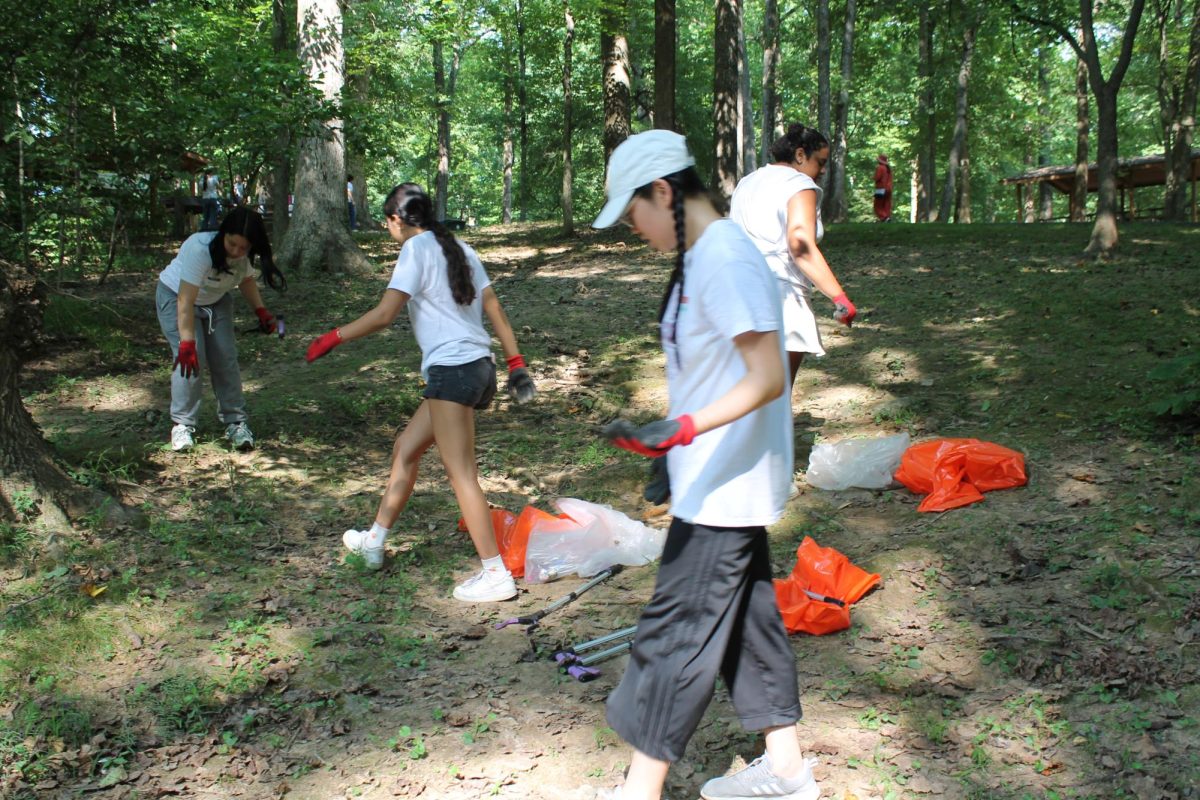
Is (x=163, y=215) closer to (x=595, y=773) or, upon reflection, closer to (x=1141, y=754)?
(x=595, y=773)

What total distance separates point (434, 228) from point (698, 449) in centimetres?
226

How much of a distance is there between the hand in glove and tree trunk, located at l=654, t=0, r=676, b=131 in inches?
451

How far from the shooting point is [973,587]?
161 inches

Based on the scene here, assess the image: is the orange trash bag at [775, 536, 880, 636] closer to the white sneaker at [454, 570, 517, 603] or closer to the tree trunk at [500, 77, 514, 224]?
the white sneaker at [454, 570, 517, 603]

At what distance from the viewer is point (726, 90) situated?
50.0 feet

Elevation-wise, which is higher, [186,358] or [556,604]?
[186,358]

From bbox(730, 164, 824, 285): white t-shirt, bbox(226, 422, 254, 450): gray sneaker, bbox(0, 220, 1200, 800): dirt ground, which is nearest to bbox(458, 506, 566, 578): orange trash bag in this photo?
bbox(0, 220, 1200, 800): dirt ground

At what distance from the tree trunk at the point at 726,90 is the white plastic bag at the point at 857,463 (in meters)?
10.2

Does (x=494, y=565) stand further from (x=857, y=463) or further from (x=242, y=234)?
(x=242, y=234)

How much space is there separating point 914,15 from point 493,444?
1228 centimetres

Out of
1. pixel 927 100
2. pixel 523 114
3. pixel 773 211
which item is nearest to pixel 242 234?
pixel 773 211

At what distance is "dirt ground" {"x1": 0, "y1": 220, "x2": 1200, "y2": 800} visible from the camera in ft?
10.1

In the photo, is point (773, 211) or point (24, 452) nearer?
point (24, 452)

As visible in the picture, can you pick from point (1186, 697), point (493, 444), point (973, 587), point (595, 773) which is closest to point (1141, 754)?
point (1186, 697)
